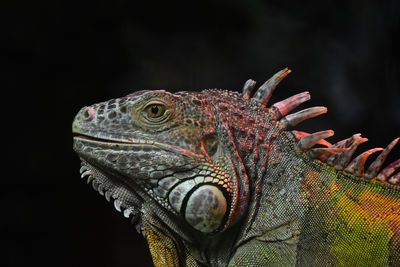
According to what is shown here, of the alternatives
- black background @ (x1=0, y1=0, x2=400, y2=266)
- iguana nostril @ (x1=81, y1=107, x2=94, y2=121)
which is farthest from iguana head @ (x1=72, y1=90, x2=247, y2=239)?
black background @ (x1=0, y1=0, x2=400, y2=266)

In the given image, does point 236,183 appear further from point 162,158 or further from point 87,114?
point 87,114

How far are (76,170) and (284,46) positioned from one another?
1970mm

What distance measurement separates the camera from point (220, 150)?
1785 millimetres

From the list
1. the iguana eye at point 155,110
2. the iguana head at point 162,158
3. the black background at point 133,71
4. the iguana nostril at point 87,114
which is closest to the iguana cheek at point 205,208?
the iguana head at point 162,158

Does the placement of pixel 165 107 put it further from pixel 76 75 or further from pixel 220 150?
pixel 76 75

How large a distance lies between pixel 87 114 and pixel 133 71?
1.36 meters

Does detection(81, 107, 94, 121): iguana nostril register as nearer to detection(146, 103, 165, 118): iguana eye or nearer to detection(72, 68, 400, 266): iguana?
detection(72, 68, 400, 266): iguana

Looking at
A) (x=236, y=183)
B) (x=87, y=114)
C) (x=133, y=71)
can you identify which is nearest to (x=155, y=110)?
(x=87, y=114)

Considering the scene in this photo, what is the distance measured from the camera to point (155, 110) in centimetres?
179

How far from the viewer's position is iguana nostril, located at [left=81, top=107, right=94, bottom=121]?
183 cm

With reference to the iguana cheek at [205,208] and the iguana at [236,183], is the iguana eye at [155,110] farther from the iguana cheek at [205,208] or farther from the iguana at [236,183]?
the iguana cheek at [205,208]

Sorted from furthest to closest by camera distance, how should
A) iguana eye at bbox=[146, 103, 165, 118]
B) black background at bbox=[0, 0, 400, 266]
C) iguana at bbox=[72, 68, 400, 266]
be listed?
1. black background at bbox=[0, 0, 400, 266]
2. iguana eye at bbox=[146, 103, 165, 118]
3. iguana at bbox=[72, 68, 400, 266]

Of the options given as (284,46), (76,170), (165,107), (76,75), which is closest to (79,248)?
(76,170)

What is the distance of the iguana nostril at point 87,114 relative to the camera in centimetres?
183
